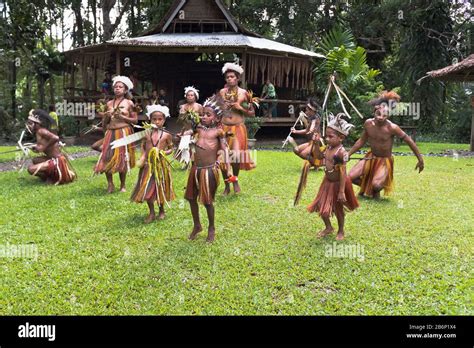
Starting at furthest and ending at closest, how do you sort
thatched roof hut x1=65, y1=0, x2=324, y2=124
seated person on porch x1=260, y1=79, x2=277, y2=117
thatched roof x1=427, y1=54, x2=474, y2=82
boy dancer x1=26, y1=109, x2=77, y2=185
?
1. seated person on porch x1=260, y1=79, x2=277, y2=117
2. thatched roof hut x1=65, y1=0, x2=324, y2=124
3. thatched roof x1=427, y1=54, x2=474, y2=82
4. boy dancer x1=26, y1=109, x2=77, y2=185

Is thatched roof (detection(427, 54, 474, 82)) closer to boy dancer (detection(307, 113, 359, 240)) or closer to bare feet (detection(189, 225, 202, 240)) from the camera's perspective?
boy dancer (detection(307, 113, 359, 240))

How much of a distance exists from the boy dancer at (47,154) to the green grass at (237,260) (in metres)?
1.06

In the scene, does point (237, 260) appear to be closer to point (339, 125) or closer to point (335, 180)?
point (335, 180)

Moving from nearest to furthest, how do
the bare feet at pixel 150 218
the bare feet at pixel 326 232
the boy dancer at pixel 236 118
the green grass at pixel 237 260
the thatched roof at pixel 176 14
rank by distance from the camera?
the green grass at pixel 237 260 → the bare feet at pixel 326 232 → the bare feet at pixel 150 218 → the boy dancer at pixel 236 118 → the thatched roof at pixel 176 14

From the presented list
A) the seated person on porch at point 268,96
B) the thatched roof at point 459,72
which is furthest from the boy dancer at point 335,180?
the seated person on porch at point 268,96

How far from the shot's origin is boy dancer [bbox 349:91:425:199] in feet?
20.6

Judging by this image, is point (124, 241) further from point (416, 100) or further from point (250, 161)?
point (416, 100)

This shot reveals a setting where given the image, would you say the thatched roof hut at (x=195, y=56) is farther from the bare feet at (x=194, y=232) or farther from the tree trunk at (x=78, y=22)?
the bare feet at (x=194, y=232)

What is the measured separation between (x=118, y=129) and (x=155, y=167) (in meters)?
2.25

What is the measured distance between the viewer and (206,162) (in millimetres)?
4625

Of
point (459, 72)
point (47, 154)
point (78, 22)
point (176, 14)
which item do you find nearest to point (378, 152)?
point (47, 154)

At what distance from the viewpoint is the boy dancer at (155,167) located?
205 inches

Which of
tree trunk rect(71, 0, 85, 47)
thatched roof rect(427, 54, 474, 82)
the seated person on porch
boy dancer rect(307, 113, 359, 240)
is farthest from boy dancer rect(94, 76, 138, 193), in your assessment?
tree trunk rect(71, 0, 85, 47)

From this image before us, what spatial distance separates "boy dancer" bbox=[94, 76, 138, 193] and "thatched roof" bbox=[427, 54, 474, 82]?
10.4m
